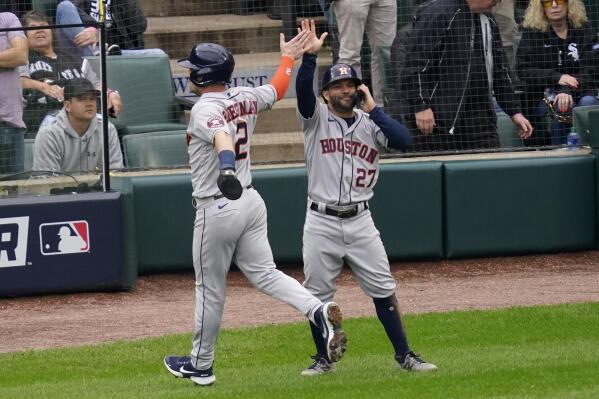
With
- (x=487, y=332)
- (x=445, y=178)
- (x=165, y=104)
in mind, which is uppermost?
(x=165, y=104)

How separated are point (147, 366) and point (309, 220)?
1.48m

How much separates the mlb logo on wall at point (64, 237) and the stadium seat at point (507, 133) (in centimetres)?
391

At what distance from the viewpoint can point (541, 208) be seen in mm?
11500

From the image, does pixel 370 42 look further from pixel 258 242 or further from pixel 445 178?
pixel 258 242

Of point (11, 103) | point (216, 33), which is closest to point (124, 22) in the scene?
point (216, 33)

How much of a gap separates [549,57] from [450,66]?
995mm

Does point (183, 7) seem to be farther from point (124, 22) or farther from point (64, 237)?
point (64, 237)

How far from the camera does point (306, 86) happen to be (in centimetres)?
707

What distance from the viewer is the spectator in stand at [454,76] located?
435 inches

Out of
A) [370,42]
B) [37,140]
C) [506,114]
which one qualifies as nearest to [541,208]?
[506,114]

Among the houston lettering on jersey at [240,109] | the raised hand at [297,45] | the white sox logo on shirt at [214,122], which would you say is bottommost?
the white sox logo on shirt at [214,122]

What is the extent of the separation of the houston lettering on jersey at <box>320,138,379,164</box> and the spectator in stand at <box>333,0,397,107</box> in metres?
4.16

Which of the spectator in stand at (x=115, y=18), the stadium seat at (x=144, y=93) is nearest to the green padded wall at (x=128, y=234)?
the stadium seat at (x=144, y=93)

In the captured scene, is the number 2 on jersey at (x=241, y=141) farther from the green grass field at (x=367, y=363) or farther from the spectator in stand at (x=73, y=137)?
the spectator in stand at (x=73, y=137)
